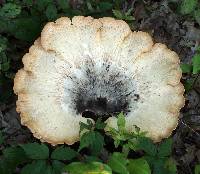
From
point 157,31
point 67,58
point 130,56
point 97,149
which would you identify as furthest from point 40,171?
point 157,31

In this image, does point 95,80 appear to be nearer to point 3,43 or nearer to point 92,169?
point 3,43

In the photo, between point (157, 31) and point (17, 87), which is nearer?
point (17, 87)

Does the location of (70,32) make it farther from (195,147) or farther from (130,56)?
(195,147)

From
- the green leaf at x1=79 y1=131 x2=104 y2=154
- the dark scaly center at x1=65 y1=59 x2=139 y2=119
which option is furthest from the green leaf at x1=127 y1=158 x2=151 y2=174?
the dark scaly center at x1=65 y1=59 x2=139 y2=119

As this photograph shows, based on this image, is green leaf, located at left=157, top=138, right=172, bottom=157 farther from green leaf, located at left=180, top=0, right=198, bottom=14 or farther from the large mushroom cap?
green leaf, located at left=180, top=0, right=198, bottom=14

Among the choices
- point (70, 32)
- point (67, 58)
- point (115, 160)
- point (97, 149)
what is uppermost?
point (70, 32)
